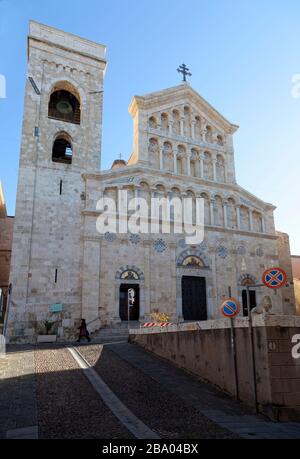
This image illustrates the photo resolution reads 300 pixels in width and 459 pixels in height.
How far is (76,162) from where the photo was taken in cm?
2486

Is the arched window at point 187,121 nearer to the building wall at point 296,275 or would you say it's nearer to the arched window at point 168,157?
the arched window at point 168,157

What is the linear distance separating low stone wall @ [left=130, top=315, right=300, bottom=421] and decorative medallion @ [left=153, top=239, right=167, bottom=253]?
41.7ft

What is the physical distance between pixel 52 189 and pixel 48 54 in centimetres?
1080

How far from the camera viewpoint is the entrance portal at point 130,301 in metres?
22.6

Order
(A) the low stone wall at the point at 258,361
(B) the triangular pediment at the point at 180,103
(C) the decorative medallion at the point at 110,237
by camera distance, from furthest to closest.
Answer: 1. (B) the triangular pediment at the point at 180,103
2. (C) the decorative medallion at the point at 110,237
3. (A) the low stone wall at the point at 258,361

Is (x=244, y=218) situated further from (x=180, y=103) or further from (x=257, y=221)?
(x=180, y=103)

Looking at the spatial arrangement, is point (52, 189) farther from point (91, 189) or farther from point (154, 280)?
point (154, 280)

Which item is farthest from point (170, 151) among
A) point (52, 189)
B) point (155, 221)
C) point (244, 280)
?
point (244, 280)

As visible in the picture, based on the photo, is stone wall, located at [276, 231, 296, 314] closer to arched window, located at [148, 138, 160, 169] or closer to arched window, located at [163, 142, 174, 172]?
arched window, located at [163, 142, 174, 172]

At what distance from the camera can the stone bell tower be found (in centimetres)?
2083

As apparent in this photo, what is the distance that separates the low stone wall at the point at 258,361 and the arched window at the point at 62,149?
17675 mm

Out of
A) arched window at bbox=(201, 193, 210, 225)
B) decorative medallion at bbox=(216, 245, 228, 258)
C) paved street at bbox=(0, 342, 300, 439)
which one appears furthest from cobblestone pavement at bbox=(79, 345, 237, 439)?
arched window at bbox=(201, 193, 210, 225)

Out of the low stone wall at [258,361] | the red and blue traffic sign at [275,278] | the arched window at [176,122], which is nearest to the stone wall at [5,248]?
the arched window at [176,122]

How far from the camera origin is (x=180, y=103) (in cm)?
2864
